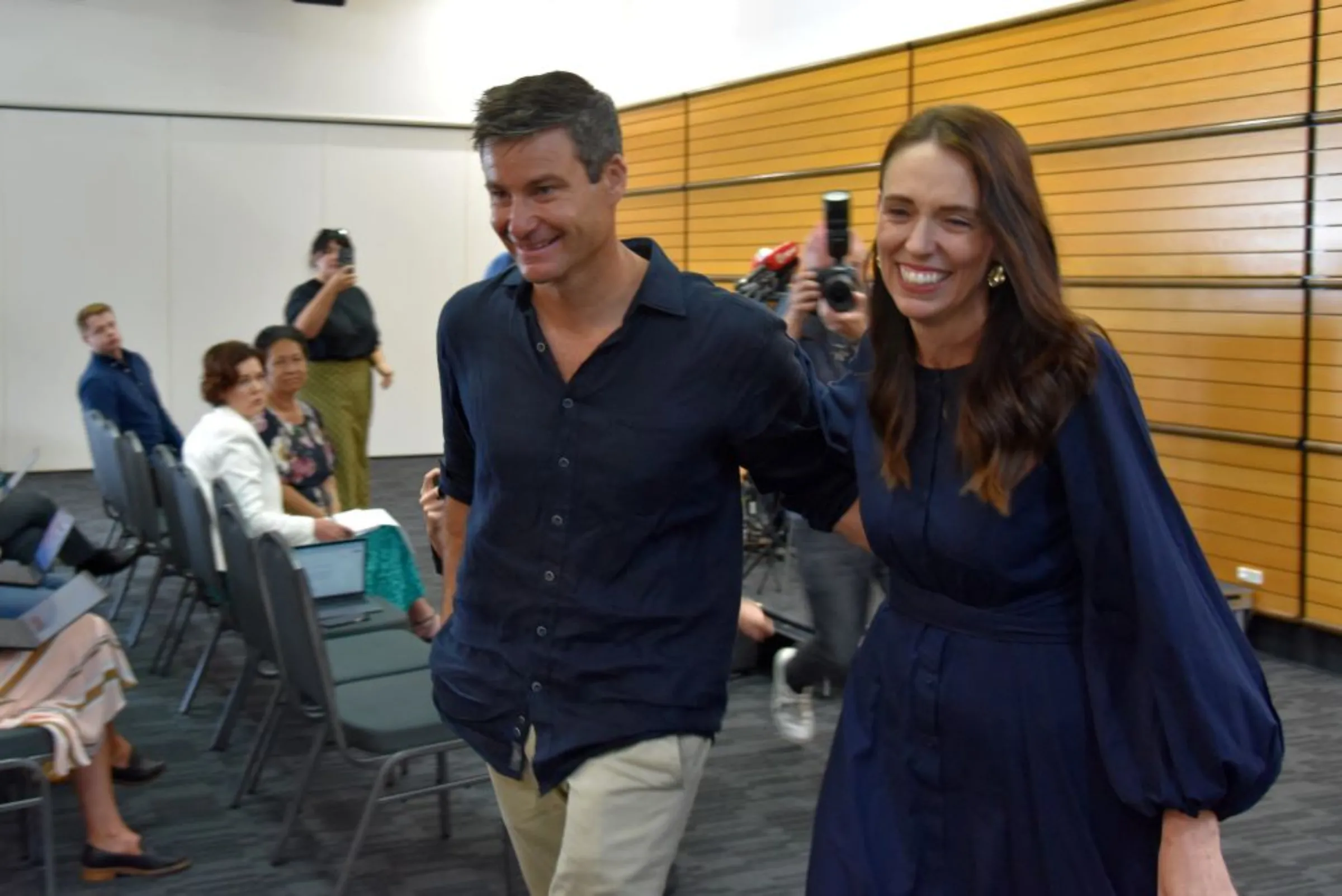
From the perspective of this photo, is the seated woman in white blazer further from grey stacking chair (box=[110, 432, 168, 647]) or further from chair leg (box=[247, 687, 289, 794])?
→ grey stacking chair (box=[110, 432, 168, 647])

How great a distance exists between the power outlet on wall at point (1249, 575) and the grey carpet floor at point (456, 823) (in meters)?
0.83

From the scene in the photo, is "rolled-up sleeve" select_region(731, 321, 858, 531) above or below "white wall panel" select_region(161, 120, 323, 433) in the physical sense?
below

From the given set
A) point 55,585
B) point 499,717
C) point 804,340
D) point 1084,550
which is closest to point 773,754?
point 804,340

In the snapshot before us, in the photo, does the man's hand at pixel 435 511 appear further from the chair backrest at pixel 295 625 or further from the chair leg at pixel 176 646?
the chair leg at pixel 176 646

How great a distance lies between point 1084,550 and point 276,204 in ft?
33.8

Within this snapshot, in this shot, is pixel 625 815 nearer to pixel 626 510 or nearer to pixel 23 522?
pixel 626 510

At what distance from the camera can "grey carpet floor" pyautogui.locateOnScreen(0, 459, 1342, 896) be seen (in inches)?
131

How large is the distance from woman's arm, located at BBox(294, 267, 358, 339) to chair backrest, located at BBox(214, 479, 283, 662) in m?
2.24

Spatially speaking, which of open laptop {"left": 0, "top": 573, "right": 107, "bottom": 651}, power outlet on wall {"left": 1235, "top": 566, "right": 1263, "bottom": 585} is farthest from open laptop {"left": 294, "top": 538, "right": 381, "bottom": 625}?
power outlet on wall {"left": 1235, "top": 566, "right": 1263, "bottom": 585}

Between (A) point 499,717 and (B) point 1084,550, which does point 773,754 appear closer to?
(A) point 499,717

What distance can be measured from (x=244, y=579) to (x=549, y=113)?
246cm

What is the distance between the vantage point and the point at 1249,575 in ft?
18.5

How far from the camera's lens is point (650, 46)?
10867mm

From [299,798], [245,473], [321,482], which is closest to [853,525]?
[299,798]
